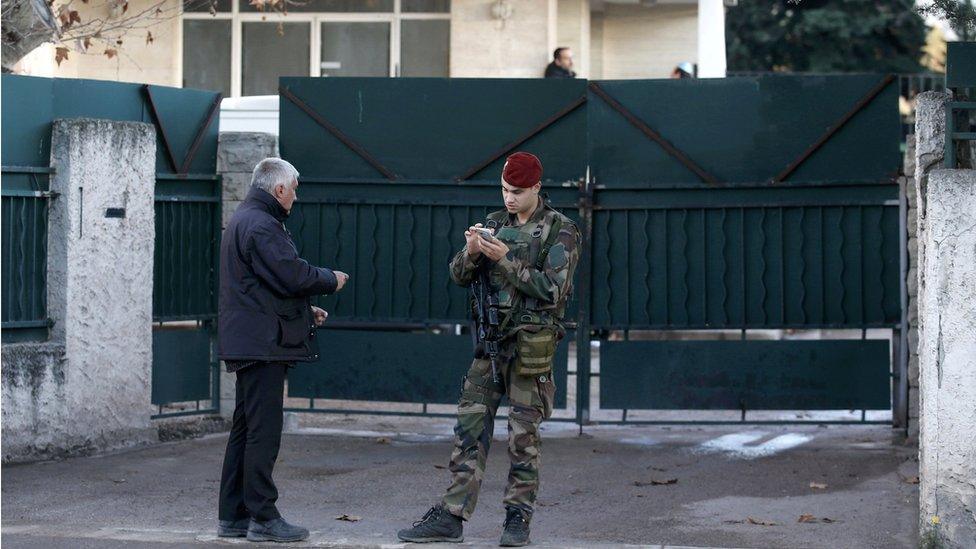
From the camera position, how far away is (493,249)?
6.43 m

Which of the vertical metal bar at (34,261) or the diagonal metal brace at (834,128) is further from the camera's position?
the diagonal metal brace at (834,128)

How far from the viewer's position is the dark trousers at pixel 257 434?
667 centimetres

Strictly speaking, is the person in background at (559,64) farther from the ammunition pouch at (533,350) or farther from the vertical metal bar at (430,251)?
the ammunition pouch at (533,350)

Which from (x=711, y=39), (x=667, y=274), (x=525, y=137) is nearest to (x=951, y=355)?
(x=667, y=274)

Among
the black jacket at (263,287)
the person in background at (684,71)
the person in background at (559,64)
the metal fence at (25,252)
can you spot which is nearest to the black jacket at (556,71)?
the person in background at (559,64)

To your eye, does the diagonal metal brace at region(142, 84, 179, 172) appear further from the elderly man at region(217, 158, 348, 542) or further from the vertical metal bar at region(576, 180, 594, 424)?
the elderly man at region(217, 158, 348, 542)

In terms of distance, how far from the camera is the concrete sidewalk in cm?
709

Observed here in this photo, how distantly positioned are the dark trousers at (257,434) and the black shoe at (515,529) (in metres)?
1.12

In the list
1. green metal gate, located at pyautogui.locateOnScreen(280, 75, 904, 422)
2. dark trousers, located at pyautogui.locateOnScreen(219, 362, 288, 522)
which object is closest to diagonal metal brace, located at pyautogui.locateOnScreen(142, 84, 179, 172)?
green metal gate, located at pyautogui.locateOnScreen(280, 75, 904, 422)

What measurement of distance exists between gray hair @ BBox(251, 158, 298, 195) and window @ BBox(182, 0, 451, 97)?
13.1m

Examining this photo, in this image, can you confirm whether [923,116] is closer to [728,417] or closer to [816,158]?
[816,158]

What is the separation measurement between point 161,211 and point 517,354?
4.29m

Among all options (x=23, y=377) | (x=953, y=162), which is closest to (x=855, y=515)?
(x=953, y=162)

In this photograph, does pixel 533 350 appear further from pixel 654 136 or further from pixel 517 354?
pixel 654 136
